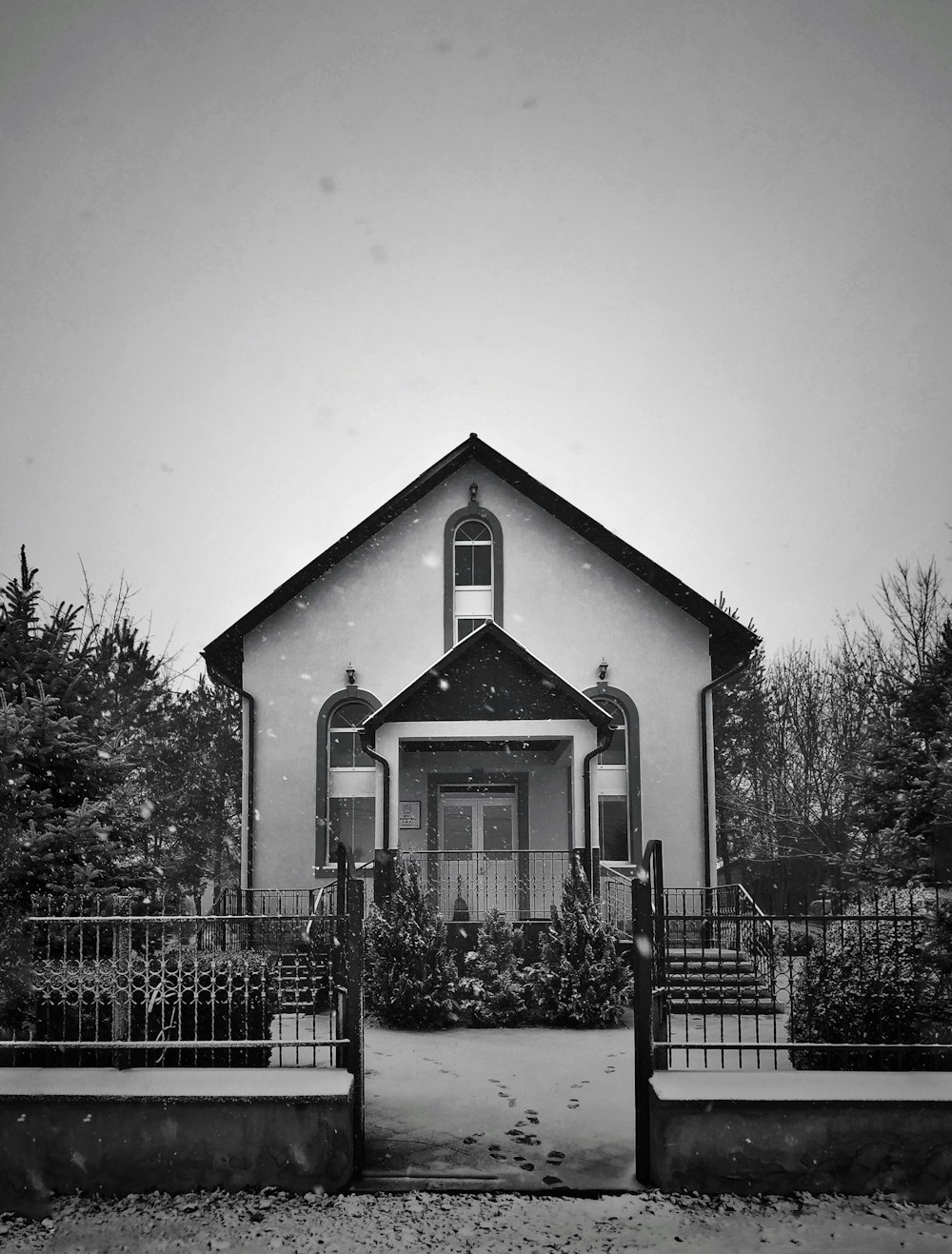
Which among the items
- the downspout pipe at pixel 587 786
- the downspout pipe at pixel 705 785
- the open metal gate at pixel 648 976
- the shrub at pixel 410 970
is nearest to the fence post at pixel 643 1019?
the open metal gate at pixel 648 976

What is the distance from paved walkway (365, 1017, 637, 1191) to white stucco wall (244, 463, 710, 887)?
642 centimetres

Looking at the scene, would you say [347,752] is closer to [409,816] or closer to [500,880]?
[409,816]

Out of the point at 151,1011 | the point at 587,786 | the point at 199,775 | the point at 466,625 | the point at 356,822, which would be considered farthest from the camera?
the point at 199,775

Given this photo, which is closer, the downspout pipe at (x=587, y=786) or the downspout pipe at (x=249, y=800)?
the downspout pipe at (x=587, y=786)

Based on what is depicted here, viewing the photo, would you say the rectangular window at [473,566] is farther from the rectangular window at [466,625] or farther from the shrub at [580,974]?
the shrub at [580,974]

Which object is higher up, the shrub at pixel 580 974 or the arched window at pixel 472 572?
the arched window at pixel 472 572

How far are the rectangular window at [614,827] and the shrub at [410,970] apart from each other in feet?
18.6

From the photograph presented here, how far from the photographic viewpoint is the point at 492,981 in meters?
12.3

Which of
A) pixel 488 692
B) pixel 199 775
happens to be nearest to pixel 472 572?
pixel 488 692

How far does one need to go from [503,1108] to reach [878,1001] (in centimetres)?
300

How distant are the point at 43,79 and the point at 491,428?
156 feet

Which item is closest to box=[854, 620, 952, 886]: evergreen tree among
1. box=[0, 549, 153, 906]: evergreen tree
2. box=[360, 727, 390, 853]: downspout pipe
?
box=[360, 727, 390, 853]: downspout pipe

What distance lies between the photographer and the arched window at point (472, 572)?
18.1m

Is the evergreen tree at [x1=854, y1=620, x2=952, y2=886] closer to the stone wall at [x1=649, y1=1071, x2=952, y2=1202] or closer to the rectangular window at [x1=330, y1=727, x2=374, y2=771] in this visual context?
the stone wall at [x1=649, y1=1071, x2=952, y2=1202]
